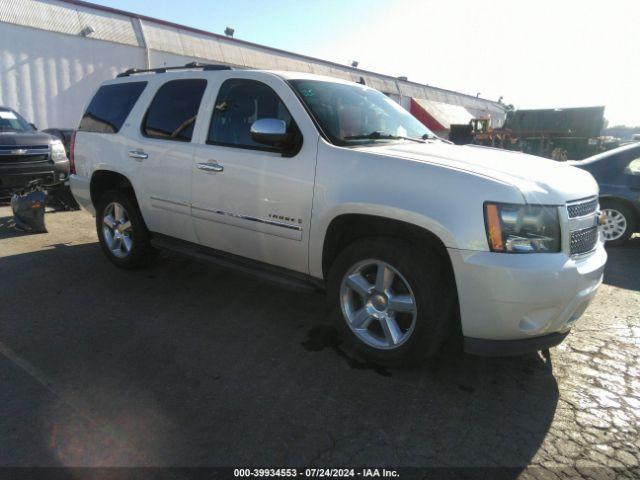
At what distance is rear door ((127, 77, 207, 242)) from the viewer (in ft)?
13.7

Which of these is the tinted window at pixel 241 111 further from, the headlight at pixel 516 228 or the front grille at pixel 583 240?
the front grille at pixel 583 240

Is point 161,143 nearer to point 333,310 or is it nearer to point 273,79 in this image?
point 273,79

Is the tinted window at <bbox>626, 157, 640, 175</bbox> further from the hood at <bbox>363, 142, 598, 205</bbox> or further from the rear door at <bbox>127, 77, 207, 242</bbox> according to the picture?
the rear door at <bbox>127, 77, 207, 242</bbox>

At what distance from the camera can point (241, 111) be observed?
389 cm

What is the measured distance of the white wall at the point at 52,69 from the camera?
46.7 ft

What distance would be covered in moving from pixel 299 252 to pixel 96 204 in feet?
9.97

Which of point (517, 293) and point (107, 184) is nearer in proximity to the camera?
point (517, 293)

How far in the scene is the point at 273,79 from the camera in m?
3.71

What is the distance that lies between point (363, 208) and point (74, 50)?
16.5m

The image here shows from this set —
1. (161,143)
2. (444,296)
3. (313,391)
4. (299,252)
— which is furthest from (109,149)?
(444,296)

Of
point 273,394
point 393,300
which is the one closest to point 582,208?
point 393,300

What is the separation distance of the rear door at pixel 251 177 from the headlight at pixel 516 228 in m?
1.25

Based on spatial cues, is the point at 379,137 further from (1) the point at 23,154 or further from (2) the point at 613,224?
(1) the point at 23,154

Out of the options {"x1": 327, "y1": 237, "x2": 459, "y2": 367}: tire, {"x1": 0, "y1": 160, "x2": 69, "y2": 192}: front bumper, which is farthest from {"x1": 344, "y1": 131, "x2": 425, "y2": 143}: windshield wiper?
{"x1": 0, "y1": 160, "x2": 69, "y2": 192}: front bumper
